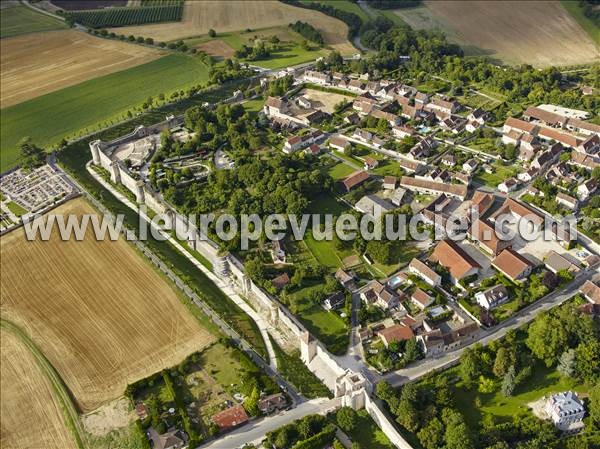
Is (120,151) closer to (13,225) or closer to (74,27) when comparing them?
(13,225)

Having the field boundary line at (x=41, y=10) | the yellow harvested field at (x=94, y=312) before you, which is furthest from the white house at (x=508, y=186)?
the field boundary line at (x=41, y=10)

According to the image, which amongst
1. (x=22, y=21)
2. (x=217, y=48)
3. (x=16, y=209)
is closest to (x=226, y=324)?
(x=16, y=209)

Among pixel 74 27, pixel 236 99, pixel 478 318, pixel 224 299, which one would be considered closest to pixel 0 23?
pixel 74 27

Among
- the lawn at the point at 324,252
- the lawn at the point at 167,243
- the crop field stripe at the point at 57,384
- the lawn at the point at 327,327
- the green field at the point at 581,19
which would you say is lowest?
the crop field stripe at the point at 57,384

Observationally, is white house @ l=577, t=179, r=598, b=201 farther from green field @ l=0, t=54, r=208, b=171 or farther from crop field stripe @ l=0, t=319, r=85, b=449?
green field @ l=0, t=54, r=208, b=171

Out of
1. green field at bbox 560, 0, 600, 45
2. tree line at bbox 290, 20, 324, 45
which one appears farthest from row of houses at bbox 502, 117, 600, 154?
tree line at bbox 290, 20, 324, 45

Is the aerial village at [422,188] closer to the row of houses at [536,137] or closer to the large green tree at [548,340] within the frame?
the row of houses at [536,137]
